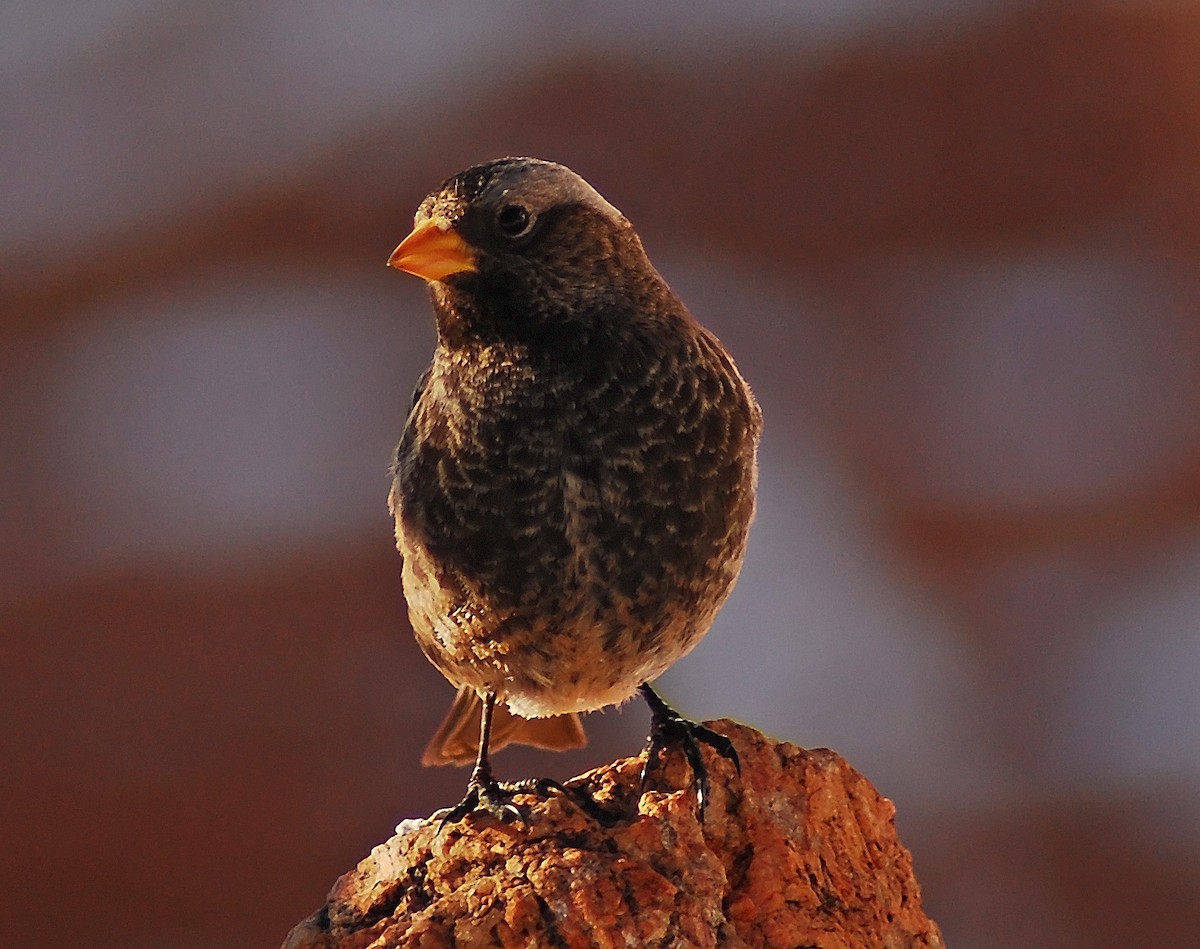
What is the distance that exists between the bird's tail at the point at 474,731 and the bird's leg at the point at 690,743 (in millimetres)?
401

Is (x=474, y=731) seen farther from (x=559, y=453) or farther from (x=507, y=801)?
(x=559, y=453)

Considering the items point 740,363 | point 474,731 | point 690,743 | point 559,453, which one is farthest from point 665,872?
point 740,363

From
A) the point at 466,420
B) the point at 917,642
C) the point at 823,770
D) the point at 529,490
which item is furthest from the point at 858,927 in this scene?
the point at 917,642

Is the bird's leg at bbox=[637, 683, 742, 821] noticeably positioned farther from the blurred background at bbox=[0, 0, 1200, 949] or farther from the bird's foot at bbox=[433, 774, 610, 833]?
the blurred background at bbox=[0, 0, 1200, 949]

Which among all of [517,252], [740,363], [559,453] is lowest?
[559,453]

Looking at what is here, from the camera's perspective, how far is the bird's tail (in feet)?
7.24

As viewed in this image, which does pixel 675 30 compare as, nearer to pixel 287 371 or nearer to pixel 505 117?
pixel 505 117

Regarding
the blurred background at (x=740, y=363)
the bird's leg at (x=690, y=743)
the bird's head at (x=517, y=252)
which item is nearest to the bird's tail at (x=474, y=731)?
the bird's leg at (x=690, y=743)

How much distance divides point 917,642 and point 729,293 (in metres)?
1.08

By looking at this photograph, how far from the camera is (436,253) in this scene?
1.70m

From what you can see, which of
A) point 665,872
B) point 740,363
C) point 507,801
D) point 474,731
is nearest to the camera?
point 665,872

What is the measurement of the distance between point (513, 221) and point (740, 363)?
2078 millimetres

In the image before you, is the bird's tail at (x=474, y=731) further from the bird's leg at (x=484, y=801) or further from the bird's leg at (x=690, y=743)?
the bird's leg at (x=690, y=743)

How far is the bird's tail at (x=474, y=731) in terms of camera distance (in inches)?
86.9
